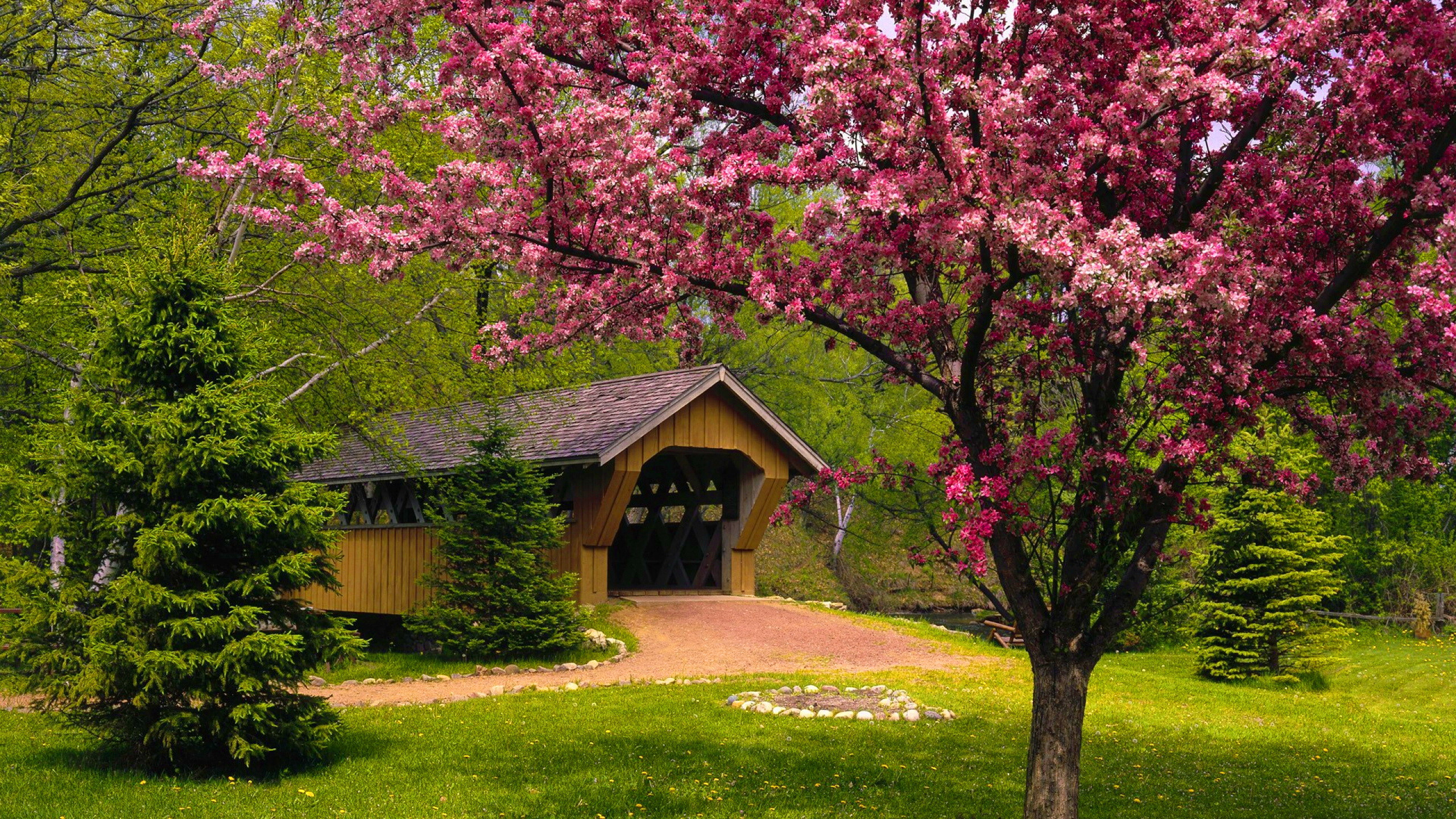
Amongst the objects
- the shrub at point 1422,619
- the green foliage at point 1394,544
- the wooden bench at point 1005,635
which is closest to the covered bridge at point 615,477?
the wooden bench at point 1005,635

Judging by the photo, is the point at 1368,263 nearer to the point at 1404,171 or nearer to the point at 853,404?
the point at 1404,171

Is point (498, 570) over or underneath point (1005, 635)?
over

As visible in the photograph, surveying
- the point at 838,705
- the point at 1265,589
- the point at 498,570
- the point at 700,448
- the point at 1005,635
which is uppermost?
the point at 700,448

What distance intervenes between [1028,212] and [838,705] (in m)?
8.07

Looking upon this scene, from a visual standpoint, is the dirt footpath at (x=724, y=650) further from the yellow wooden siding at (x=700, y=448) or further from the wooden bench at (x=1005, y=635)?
the wooden bench at (x=1005, y=635)

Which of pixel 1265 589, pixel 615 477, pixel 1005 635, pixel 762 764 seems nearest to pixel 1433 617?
pixel 1005 635

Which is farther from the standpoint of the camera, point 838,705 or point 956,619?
point 956,619

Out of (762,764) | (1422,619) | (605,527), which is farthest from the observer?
(1422,619)

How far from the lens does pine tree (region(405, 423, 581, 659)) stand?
16.4 meters

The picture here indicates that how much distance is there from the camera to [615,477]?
61.7 ft

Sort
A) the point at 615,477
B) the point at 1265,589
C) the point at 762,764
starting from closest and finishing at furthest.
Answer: the point at 762,764 < the point at 1265,589 < the point at 615,477

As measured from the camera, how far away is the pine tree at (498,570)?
16375 millimetres

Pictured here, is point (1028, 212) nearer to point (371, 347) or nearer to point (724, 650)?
point (371, 347)

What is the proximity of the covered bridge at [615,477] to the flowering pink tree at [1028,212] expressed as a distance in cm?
949
